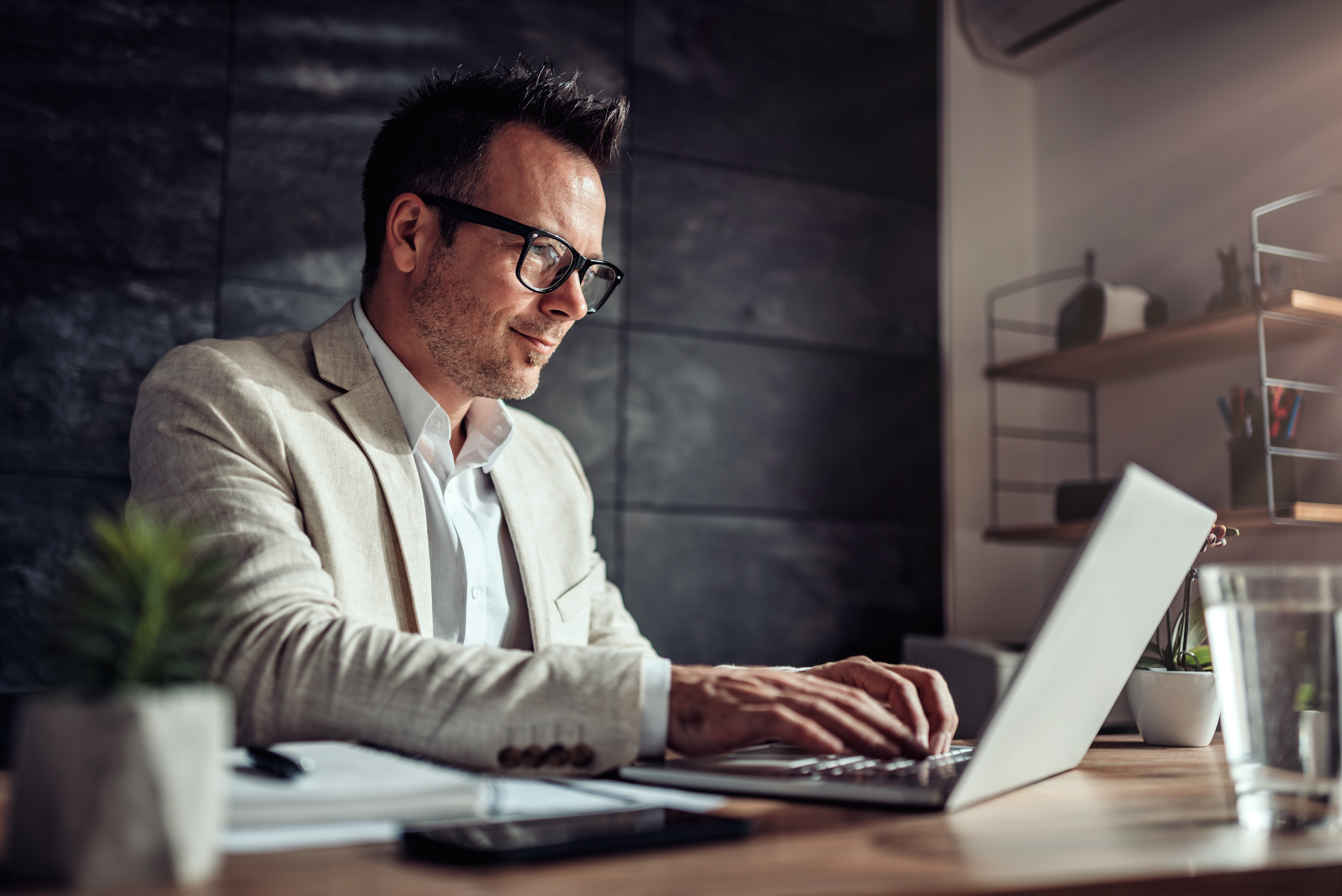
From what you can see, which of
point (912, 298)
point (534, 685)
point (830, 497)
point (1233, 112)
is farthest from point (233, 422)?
point (1233, 112)

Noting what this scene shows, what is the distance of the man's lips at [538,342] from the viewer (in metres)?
1.72

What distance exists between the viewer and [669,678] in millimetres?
894

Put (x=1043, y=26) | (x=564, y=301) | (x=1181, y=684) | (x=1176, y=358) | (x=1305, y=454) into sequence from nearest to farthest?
1. (x=1181, y=684)
2. (x=564, y=301)
3. (x=1305, y=454)
4. (x=1176, y=358)
5. (x=1043, y=26)

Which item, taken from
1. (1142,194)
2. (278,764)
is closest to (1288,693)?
(278,764)

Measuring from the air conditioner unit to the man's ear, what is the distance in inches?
92.3

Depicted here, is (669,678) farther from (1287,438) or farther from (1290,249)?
(1290,249)

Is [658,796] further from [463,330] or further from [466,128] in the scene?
[466,128]

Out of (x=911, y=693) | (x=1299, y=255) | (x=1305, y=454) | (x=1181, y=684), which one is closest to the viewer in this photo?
(x=911, y=693)

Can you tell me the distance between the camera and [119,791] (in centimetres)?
44

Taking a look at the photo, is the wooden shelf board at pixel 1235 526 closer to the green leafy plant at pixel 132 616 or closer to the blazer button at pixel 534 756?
the blazer button at pixel 534 756

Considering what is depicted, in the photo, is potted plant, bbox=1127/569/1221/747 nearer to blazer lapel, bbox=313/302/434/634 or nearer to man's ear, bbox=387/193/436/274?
blazer lapel, bbox=313/302/434/634

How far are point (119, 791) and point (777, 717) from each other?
20.4 inches

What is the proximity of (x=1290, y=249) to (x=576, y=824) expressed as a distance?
9.05 ft

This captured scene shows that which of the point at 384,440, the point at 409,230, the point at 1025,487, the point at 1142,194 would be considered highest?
the point at 1142,194
